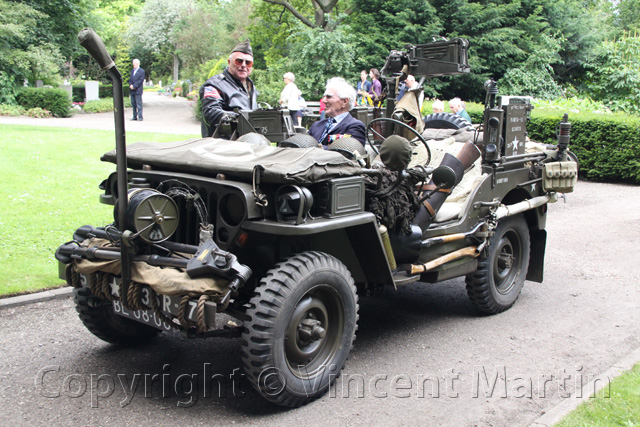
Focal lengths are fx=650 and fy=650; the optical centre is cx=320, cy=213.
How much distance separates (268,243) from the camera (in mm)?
4324

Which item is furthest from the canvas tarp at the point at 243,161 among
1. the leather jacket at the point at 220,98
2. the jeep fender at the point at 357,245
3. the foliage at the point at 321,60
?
the foliage at the point at 321,60

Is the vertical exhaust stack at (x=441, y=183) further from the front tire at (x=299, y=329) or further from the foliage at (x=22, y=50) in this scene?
the foliage at (x=22, y=50)

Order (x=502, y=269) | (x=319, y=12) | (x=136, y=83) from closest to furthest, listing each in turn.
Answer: (x=502, y=269)
(x=136, y=83)
(x=319, y=12)

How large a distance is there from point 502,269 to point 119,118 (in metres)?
4.06

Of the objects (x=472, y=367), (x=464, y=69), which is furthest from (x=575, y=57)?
(x=472, y=367)

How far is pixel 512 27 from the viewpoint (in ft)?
78.1

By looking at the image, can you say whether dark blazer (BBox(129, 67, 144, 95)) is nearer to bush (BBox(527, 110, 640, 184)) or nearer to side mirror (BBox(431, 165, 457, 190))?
bush (BBox(527, 110, 640, 184))

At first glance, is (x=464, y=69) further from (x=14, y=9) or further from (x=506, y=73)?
(x=14, y=9)

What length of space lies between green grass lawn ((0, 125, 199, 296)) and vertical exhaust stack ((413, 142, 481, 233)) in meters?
3.64

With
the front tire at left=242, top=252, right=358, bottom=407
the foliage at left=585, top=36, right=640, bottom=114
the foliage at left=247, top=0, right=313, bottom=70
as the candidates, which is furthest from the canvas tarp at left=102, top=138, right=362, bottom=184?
the foliage at left=247, top=0, right=313, bottom=70

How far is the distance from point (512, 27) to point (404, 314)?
20.3 m

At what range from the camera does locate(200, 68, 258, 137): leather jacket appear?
6352 millimetres

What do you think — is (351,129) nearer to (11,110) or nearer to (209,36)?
(11,110)

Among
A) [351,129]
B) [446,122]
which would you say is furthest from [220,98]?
[446,122]
